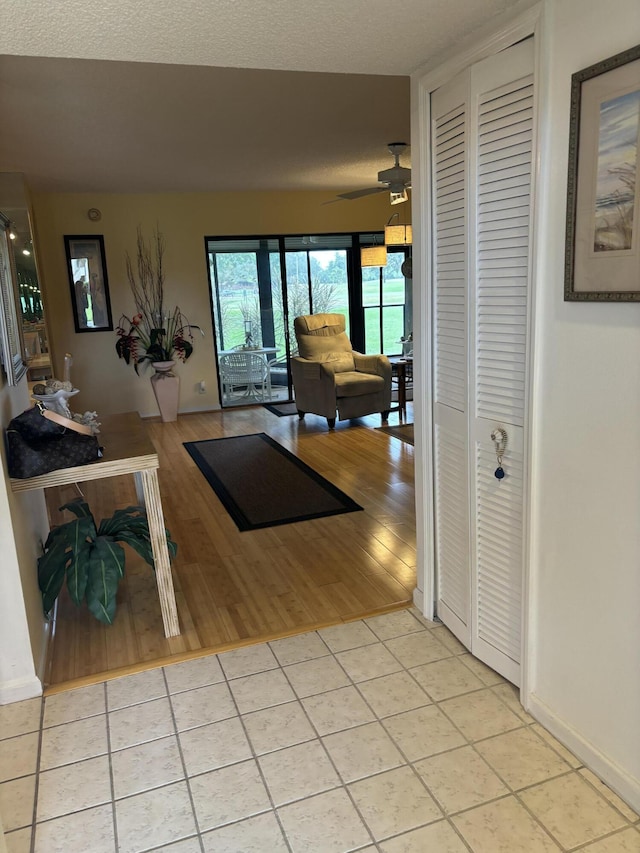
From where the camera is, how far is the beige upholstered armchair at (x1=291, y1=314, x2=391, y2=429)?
6.05 metres

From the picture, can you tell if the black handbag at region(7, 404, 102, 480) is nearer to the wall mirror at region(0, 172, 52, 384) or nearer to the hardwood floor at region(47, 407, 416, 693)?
the wall mirror at region(0, 172, 52, 384)

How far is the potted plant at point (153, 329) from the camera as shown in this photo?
6863 mm

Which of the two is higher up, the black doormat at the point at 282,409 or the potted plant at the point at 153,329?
the potted plant at the point at 153,329

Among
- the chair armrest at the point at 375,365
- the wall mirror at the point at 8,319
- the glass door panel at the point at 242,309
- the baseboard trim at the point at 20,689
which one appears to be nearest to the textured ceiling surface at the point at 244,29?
the wall mirror at the point at 8,319

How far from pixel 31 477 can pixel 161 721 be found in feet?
3.11

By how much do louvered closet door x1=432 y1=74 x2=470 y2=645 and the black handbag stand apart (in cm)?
132

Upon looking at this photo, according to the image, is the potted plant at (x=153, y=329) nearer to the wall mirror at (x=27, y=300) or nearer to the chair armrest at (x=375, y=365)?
the wall mirror at (x=27, y=300)


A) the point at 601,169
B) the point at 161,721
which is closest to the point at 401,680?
the point at 161,721

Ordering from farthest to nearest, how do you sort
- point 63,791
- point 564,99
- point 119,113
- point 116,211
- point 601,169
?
point 116,211, point 119,113, point 63,791, point 564,99, point 601,169

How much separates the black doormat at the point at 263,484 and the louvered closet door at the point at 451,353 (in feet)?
5.07

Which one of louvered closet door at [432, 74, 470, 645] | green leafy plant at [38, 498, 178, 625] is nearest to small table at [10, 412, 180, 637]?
green leafy plant at [38, 498, 178, 625]

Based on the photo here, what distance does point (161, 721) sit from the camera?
6.84ft

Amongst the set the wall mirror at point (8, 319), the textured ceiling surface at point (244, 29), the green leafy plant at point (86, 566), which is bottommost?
the green leafy plant at point (86, 566)

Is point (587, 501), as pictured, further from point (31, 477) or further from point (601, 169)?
point (31, 477)
